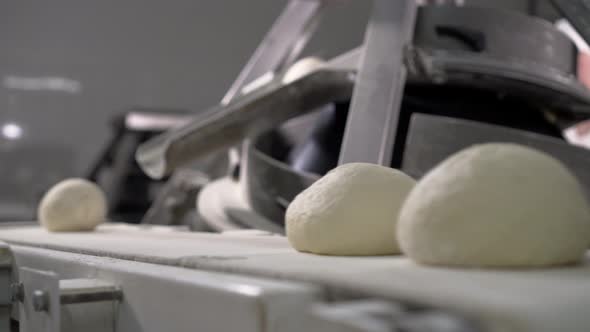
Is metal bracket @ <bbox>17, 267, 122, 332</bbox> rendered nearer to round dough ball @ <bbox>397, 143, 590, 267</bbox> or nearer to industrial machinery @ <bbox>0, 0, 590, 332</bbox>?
industrial machinery @ <bbox>0, 0, 590, 332</bbox>

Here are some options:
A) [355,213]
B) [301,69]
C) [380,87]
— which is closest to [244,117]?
A: [301,69]

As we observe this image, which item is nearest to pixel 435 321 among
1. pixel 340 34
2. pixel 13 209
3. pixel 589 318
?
pixel 589 318

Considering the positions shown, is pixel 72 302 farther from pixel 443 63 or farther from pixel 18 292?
pixel 443 63

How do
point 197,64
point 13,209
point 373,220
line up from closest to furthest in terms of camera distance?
1. point 373,220
2. point 13,209
3. point 197,64

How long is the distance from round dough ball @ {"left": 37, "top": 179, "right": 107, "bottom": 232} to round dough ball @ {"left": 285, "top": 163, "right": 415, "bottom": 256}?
0.89 metres

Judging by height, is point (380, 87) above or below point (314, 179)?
above

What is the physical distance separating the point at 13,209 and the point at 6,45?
862 millimetres

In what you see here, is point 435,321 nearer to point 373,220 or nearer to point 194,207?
point 373,220

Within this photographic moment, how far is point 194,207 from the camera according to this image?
241 cm

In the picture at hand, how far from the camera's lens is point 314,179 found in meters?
1.35

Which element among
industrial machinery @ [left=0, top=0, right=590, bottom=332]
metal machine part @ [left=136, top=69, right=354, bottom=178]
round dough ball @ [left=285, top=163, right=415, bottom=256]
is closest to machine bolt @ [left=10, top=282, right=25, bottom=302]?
industrial machinery @ [left=0, top=0, right=590, bottom=332]

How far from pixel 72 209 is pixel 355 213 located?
971 millimetres

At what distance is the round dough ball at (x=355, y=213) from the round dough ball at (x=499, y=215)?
0.46 feet

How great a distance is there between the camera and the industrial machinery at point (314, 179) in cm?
46
